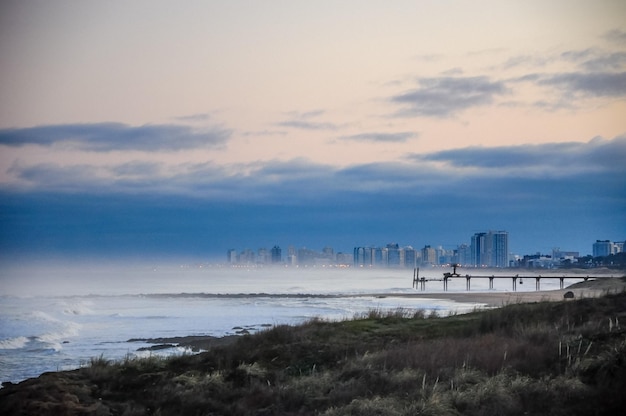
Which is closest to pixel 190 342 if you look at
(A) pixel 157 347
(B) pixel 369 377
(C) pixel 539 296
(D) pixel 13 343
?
(A) pixel 157 347

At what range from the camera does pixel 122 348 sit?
31875 millimetres

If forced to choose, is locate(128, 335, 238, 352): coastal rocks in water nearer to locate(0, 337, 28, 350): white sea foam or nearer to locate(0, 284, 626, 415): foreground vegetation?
locate(0, 337, 28, 350): white sea foam

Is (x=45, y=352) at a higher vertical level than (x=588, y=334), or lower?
lower

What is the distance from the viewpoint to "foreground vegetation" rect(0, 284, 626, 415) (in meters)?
14.4

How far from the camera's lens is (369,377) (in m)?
17.0

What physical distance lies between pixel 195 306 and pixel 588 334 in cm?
4632

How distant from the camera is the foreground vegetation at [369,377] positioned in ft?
47.3

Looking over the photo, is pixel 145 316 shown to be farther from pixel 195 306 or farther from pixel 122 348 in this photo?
pixel 122 348

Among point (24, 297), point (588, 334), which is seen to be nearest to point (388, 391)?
point (588, 334)

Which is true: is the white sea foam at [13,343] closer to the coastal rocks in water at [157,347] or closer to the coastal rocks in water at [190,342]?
the coastal rocks in water at [190,342]

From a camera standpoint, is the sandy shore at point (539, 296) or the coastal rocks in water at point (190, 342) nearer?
the coastal rocks in water at point (190, 342)

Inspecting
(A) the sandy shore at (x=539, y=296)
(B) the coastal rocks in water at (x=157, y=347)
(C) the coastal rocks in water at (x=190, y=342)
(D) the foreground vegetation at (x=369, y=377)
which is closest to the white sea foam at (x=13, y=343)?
(C) the coastal rocks in water at (x=190, y=342)


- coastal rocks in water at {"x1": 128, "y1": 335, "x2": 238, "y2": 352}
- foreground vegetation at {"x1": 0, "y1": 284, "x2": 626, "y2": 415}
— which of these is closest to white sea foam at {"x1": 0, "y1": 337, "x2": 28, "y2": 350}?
coastal rocks in water at {"x1": 128, "y1": 335, "x2": 238, "y2": 352}

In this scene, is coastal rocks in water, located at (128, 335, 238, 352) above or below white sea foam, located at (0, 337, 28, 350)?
above
